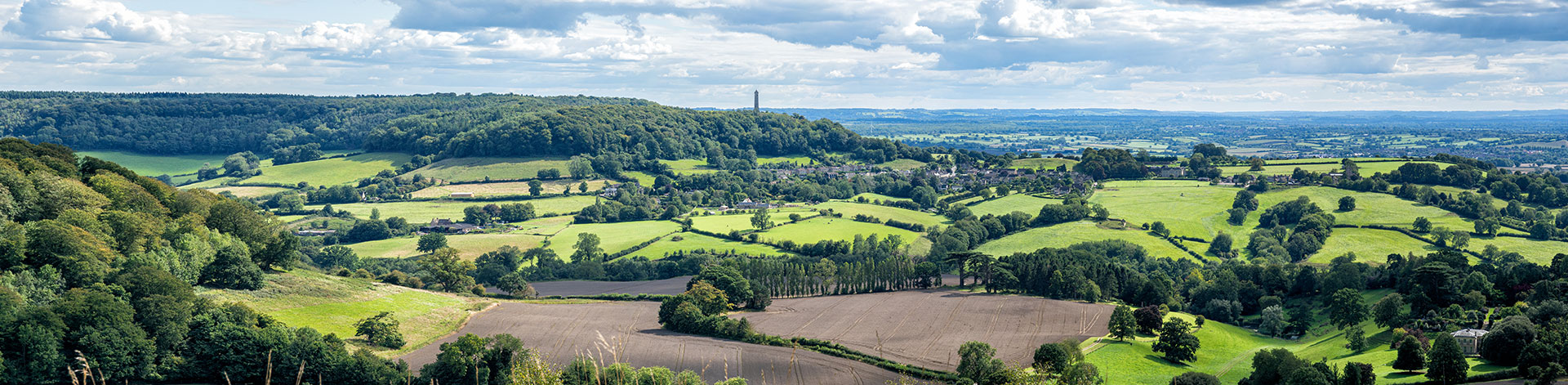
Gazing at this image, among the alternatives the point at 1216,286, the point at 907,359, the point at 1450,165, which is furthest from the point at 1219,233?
the point at 907,359

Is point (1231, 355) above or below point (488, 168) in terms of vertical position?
below

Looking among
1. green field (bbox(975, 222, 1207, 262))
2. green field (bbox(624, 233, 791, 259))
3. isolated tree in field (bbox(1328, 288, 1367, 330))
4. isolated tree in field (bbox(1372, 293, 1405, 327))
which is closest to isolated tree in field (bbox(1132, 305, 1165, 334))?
isolated tree in field (bbox(1328, 288, 1367, 330))

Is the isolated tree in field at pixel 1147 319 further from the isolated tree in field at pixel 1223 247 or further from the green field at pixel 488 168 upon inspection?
the green field at pixel 488 168

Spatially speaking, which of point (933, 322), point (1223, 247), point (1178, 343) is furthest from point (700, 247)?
point (1178, 343)

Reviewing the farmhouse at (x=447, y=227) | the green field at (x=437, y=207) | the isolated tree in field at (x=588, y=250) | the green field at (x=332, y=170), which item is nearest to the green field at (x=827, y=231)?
the isolated tree in field at (x=588, y=250)

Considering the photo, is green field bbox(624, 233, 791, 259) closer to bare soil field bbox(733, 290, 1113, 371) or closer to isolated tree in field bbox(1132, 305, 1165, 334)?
bare soil field bbox(733, 290, 1113, 371)

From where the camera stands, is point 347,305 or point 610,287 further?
point 610,287

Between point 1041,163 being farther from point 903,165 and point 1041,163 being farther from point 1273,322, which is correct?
point 1273,322
